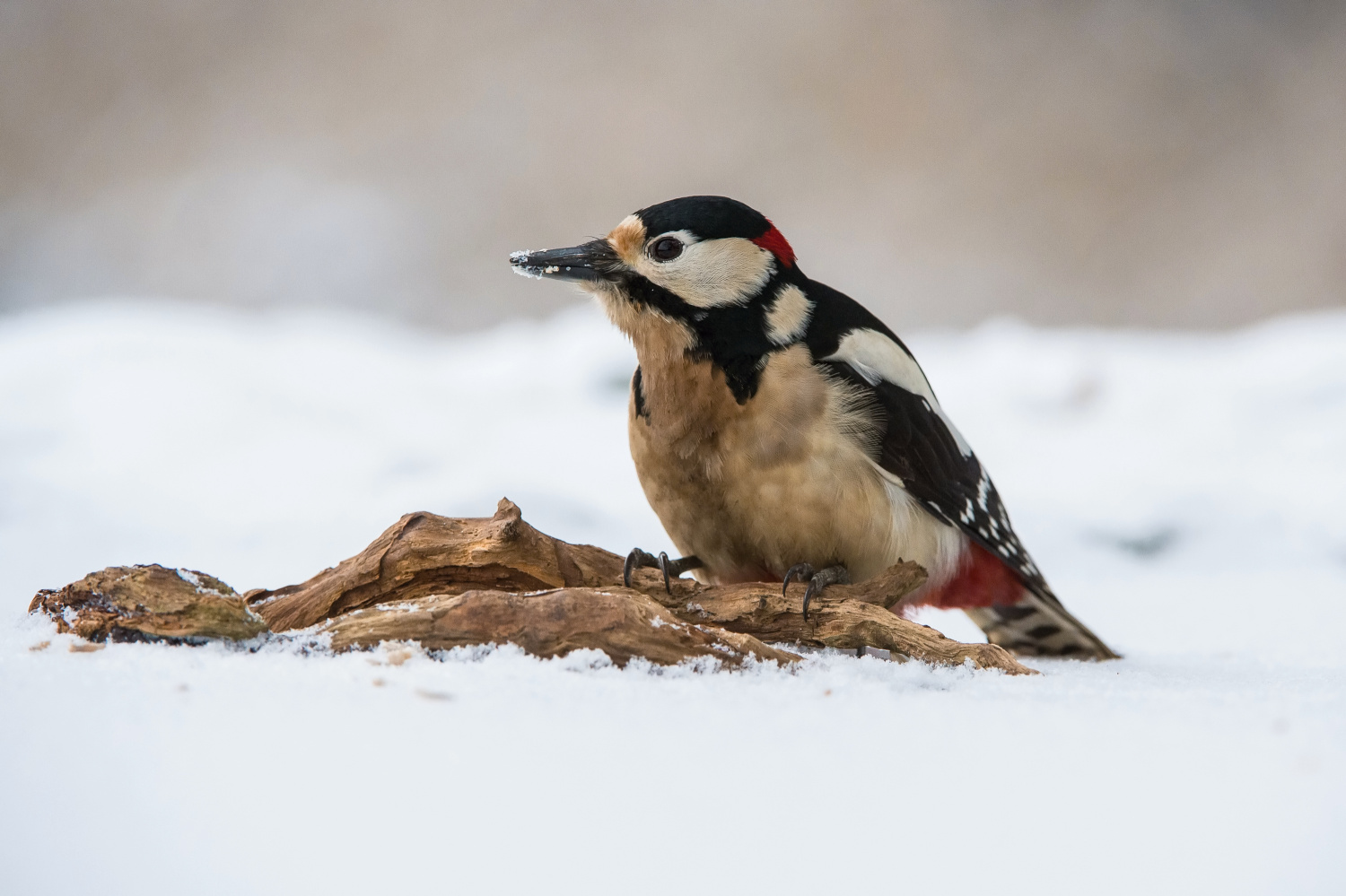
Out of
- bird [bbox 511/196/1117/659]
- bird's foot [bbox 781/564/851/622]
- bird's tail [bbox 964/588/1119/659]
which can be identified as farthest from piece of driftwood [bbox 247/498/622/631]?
bird's tail [bbox 964/588/1119/659]

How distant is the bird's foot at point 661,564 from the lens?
3.44 ft

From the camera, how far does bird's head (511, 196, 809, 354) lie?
3.65ft

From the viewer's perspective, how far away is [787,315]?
1.16 metres

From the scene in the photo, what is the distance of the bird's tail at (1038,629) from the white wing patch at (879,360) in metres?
0.31

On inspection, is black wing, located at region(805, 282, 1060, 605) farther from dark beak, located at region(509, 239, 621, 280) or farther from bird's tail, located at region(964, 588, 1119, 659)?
dark beak, located at region(509, 239, 621, 280)

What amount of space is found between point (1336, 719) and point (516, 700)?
501 millimetres

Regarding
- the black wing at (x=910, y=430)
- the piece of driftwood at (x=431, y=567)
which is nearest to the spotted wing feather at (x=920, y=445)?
the black wing at (x=910, y=430)

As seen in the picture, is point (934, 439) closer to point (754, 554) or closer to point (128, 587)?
point (754, 554)

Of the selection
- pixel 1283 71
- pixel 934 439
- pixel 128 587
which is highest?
pixel 1283 71

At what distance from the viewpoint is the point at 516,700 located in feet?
2.21

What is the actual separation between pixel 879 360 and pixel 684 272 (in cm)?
24

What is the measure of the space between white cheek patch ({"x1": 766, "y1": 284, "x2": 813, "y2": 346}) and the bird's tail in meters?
0.47

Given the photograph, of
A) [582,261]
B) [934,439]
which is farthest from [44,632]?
[934,439]

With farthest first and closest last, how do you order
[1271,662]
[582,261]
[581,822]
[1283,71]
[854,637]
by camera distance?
[1283,71] → [1271,662] → [582,261] → [854,637] → [581,822]
